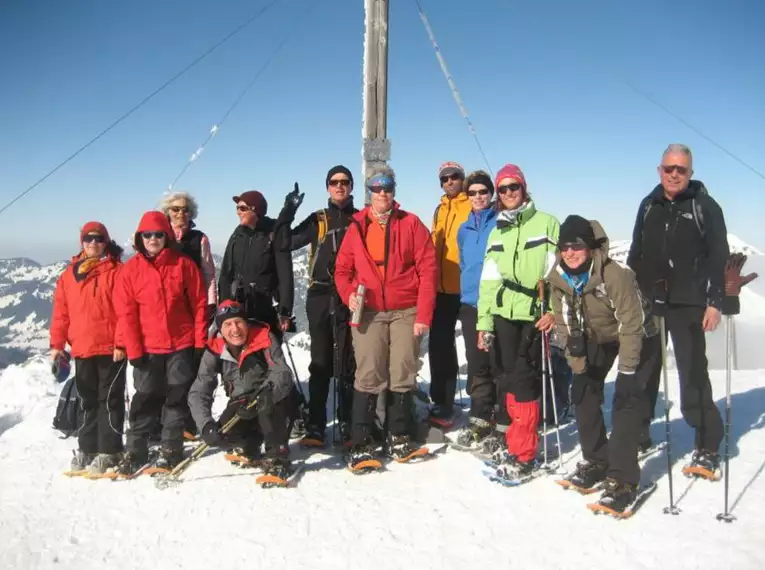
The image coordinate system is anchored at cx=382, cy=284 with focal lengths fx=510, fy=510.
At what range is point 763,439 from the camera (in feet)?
16.4

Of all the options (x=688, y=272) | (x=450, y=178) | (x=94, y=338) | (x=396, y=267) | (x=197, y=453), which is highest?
(x=450, y=178)

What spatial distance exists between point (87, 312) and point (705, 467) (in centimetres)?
556

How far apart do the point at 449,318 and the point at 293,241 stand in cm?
189

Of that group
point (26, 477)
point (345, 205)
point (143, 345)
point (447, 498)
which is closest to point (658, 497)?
point (447, 498)

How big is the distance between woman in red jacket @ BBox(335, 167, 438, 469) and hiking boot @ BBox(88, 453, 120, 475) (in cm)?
224

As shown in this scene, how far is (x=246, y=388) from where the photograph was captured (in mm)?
4648

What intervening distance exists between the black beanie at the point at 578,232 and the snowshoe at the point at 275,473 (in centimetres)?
304

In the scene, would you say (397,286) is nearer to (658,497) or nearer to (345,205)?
(345,205)

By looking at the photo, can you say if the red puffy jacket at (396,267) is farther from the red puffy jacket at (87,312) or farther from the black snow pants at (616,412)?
the red puffy jacket at (87,312)

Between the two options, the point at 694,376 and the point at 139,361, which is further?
the point at 139,361

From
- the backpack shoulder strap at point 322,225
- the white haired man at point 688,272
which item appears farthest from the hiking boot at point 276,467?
the white haired man at point 688,272

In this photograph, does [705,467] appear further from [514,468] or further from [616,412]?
[514,468]

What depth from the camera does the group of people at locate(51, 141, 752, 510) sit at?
394cm

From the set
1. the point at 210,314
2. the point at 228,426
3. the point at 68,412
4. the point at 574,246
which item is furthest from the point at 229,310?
the point at 574,246
